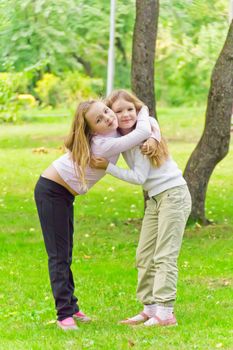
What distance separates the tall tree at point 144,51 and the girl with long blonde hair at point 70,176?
4231 mm

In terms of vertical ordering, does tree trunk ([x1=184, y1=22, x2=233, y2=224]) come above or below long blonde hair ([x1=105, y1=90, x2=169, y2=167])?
below

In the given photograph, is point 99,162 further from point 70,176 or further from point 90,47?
point 90,47

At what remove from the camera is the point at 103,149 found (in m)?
6.34

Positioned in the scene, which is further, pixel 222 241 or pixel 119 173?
pixel 222 241

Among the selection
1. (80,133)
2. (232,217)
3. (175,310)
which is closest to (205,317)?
(175,310)

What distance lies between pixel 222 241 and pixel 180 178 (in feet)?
13.9

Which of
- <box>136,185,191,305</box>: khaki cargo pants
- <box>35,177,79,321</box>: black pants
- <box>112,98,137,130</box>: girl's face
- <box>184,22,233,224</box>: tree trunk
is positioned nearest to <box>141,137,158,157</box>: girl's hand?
<box>112,98,137,130</box>: girl's face

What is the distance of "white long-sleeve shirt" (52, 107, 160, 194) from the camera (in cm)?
631

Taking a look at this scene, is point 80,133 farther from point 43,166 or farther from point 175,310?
point 43,166

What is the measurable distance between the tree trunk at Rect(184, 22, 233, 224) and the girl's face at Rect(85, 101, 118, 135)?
13.7ft

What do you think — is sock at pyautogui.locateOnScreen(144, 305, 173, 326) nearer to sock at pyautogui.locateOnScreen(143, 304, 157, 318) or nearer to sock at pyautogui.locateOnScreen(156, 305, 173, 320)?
sock at pyautogui.locateOnScreen(156, 305, 173, 320)

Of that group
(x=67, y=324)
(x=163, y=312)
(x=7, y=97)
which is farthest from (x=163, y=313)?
(x=7, y=97)

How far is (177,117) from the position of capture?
25578 mm

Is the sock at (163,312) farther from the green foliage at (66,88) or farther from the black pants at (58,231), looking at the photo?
the green foliage at (66,88)
